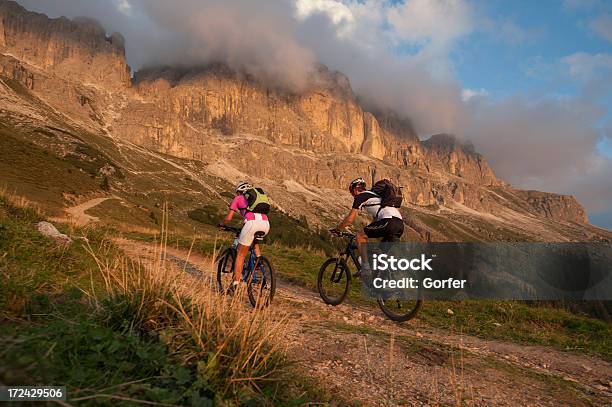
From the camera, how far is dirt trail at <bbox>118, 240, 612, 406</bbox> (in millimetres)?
4355

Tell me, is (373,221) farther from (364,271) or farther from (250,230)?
(250,230)

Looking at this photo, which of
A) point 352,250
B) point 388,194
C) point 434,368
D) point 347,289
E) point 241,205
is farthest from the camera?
point 352,250

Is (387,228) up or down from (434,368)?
up

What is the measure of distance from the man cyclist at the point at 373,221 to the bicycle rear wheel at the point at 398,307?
832mm

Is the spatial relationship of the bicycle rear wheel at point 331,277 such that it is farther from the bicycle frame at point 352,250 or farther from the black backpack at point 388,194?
the black backpack at point 388,194

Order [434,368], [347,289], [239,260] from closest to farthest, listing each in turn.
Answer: [434,368], [239,260], [347,289]

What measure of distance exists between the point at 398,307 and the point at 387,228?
78.9 inches

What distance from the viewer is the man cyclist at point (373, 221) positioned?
851cm

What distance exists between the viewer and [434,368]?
5234 millimetres

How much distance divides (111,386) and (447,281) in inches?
538

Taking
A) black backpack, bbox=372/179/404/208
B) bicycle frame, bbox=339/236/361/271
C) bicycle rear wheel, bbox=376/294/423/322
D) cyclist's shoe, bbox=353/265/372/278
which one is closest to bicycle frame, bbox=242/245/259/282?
bicycle frame, bbox=339/236/361/271

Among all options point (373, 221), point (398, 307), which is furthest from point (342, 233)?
point (398, 307)

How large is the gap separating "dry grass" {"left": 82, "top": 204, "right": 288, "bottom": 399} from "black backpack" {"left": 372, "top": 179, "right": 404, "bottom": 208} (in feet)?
18.1

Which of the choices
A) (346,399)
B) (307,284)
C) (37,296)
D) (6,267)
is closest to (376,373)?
(346,399)
